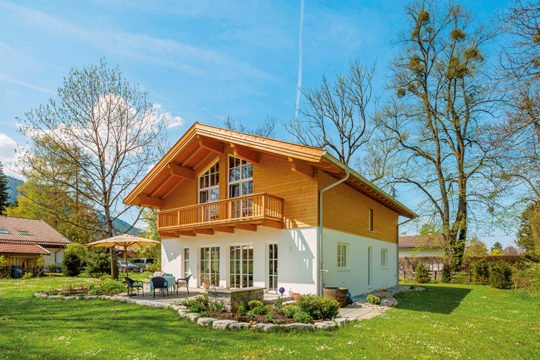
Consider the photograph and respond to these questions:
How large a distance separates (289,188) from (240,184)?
2.62 meters

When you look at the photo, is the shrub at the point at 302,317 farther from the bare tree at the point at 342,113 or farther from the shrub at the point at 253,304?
the bare tree at the point at 342,113

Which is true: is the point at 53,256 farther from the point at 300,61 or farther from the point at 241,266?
the point at 300,61

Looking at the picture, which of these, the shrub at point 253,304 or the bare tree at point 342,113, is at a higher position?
the bare tree at point 342,113

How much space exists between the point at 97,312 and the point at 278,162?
736cm

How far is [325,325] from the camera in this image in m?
8.28

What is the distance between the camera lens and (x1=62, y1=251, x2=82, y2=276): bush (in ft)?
93.6

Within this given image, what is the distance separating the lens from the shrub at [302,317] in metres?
8.48

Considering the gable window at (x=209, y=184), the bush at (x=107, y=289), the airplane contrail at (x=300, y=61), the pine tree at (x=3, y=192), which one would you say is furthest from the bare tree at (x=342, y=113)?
the pine tree at (x=3, y=192)

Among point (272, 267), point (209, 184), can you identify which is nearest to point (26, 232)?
point (209, 184)

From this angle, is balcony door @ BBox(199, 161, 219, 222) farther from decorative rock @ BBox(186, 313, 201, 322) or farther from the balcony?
decorative rock @ BBox(186, 313, 201, 322)

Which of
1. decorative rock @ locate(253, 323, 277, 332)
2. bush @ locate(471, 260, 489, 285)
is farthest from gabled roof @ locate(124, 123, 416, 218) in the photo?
bush @ locate(471, 260, 489, 285)

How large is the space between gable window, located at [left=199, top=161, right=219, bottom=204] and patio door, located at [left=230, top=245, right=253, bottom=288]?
265 centimetres

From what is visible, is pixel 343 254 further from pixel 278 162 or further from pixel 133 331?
pixel 133 331

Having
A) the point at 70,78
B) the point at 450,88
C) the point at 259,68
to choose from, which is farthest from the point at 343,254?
the point at 70,78
